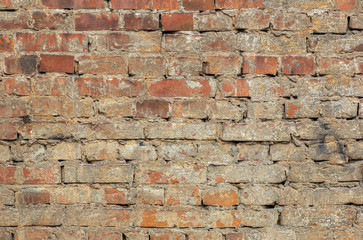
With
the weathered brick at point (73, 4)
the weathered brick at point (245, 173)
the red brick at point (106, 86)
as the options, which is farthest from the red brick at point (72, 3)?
the weathered brick at point (245, 173)

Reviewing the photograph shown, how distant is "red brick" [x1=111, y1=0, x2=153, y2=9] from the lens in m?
1.28

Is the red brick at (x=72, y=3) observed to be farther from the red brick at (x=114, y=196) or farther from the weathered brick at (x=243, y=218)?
the weathered brick at (x=243, y=218)

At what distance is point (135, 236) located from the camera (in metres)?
1.32

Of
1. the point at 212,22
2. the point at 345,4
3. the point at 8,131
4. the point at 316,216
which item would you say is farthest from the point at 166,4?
the point at 316,216

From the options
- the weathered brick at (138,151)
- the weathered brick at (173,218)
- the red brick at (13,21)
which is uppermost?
the red brick at (13,21)

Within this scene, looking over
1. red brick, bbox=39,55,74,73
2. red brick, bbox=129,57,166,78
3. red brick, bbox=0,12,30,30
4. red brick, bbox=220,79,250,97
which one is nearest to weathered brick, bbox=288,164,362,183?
red brick, bbox=220,79,250,97

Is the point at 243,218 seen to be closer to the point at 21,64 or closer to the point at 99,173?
the point at 99,173

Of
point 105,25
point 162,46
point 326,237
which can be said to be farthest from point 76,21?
point 326,237

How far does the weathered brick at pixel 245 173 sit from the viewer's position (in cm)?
131

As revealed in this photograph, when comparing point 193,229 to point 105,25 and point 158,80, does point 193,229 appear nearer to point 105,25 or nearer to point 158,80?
point 158,80

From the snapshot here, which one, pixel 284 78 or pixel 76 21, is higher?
pixel 76 21

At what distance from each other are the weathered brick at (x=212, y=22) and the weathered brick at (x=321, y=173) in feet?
2.27

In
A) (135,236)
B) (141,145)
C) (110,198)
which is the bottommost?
(135,236)

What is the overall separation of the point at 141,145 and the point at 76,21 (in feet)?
2.00
